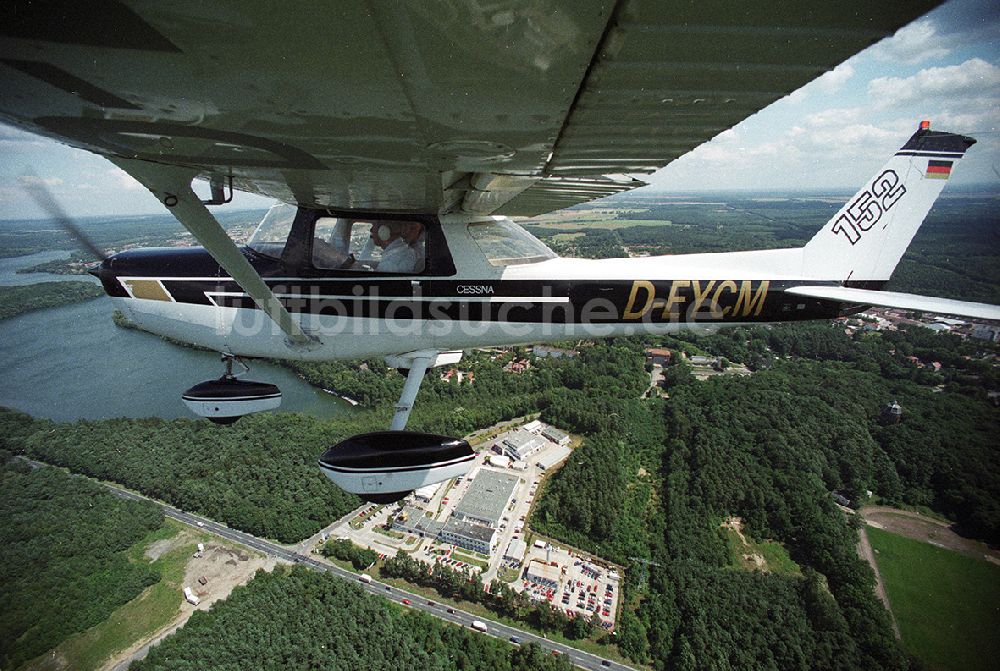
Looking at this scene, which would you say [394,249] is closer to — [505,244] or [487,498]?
[505,244]

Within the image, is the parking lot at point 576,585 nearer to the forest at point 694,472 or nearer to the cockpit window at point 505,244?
the forest at point 694,472

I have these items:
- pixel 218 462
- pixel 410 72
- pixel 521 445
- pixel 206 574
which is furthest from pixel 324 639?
pixel 410 72

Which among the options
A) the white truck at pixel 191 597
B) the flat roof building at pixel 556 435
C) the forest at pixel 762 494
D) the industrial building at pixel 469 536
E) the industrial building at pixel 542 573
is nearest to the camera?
the forest at pixel 762 494

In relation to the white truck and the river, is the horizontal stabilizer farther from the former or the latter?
the river

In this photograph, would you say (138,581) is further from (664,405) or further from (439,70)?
(664,405)

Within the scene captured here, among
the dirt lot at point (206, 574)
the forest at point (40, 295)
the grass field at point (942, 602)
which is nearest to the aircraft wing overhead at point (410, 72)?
the dirt lot at point (206, 574)

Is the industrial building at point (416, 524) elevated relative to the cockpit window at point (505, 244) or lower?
lower

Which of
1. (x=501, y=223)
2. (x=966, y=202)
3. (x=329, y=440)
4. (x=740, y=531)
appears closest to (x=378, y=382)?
(x=329, y=440)

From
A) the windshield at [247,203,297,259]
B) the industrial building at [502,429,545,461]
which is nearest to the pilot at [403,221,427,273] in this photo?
the windshield at [247,203,297,259]
